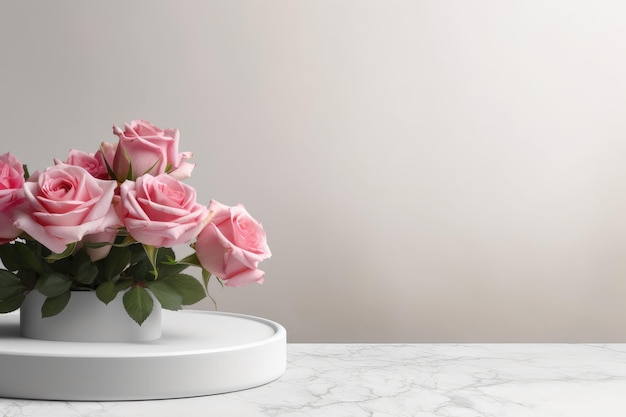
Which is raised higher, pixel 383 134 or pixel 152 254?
pixel 383 134

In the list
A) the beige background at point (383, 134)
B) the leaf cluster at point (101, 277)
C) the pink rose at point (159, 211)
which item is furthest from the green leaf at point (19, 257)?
the beige background at point (383, 134)

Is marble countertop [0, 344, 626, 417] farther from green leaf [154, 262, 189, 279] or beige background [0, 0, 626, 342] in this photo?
beige background [0, 0, 626, 342]

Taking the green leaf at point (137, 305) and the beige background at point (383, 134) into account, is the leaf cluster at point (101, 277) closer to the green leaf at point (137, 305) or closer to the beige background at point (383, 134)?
the green leaf at point (137, 305)

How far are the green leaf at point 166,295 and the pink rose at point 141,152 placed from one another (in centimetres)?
11

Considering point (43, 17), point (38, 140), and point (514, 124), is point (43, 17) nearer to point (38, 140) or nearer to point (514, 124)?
point (38, 140)

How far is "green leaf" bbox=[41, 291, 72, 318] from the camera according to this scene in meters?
0.77

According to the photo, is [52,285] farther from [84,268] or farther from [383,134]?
[383,134]

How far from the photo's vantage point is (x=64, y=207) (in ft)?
2.34

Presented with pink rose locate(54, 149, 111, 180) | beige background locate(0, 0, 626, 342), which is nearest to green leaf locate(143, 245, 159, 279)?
pink rose locate(54, 149, 111, 180)

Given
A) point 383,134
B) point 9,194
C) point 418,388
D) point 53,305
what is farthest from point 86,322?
point 383,134

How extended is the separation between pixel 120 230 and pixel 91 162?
95 millimetres

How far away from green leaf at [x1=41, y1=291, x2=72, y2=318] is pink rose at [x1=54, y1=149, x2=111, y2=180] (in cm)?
13

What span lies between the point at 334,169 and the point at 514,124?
43cm

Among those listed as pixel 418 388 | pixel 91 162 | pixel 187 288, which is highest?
pixel 91 162
